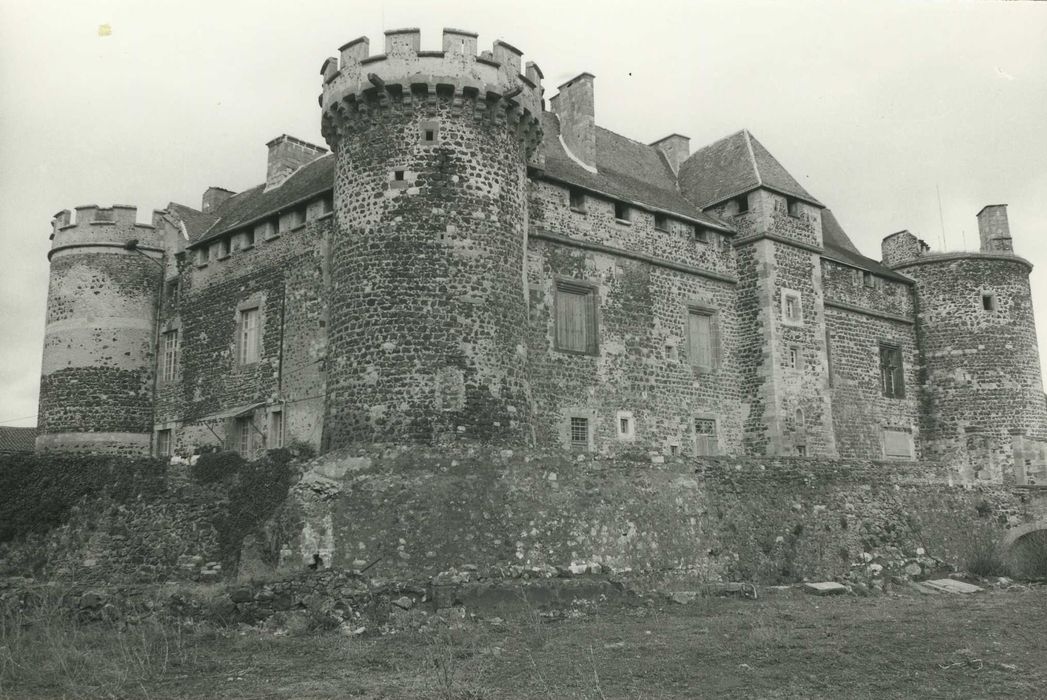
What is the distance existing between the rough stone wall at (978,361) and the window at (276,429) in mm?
20035

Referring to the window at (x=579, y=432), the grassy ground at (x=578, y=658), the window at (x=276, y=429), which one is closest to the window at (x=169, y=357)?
the window at (x=276, y=429)

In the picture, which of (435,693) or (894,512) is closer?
(435,693)

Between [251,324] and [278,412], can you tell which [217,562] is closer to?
[278,412]

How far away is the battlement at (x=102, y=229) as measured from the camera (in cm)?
2747

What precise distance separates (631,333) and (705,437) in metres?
3.51

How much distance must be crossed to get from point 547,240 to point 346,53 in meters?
6.22

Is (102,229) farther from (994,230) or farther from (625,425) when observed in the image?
(994,230)

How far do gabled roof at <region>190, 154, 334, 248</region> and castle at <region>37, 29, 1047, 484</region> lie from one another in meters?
0.16

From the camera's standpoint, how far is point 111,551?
17344 millimetres

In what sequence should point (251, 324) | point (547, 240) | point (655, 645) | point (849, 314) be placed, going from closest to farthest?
point (655, 645), point (547, 240), point (251, 324), point (849, 314)

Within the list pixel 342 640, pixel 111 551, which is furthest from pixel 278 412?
pixel 342 640

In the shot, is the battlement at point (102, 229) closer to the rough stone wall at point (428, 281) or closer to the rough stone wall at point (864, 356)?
the rough stone wall at point (428, 281)

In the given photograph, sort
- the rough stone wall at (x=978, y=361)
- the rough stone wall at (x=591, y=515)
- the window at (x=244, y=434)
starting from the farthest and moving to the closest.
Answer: the rough stone wall at (x=978, y=361)
the window at (x=244, y=434)
the rough stone wall at (x=591, y=515)

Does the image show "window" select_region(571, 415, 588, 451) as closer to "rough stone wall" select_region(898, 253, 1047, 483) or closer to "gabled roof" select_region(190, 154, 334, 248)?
"gabled roof" select_region(190, 154, 334, 248)
